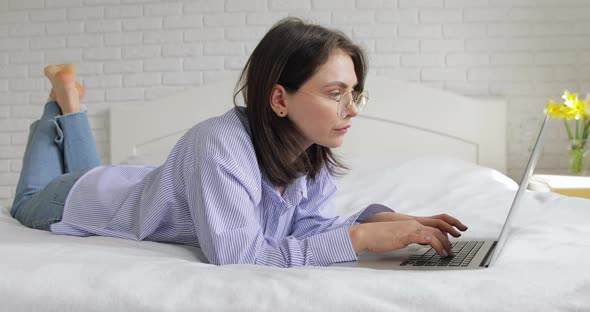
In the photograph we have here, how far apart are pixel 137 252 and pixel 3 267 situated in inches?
11.9

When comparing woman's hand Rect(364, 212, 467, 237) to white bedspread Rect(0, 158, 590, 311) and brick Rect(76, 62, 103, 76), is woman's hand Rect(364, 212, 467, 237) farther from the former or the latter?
brick Rect(76, 62, 103, 76)

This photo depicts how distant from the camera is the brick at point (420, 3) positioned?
321cm

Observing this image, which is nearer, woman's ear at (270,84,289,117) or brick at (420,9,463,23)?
woman's ear at (270,84,289,117)

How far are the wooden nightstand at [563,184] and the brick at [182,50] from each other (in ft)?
5.52

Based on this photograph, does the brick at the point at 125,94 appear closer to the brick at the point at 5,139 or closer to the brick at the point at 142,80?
the brick at the point at 142,80

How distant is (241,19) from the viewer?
334cm

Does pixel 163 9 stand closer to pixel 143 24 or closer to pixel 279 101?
pixel 143 24

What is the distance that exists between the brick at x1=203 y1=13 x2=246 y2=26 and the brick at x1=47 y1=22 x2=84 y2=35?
655 mm

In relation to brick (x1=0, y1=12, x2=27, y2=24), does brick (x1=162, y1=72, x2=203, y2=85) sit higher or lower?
lower

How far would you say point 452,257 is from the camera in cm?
123

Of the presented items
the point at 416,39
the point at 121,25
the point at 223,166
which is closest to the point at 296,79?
the point at 223,166

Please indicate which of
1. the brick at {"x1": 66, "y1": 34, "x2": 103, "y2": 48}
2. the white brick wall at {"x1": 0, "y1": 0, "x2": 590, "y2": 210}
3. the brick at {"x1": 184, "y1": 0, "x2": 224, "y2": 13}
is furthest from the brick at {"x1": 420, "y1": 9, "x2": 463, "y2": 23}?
the brick at {"x1": 66, "y1": 34, "x2": 103, "y2": 48}

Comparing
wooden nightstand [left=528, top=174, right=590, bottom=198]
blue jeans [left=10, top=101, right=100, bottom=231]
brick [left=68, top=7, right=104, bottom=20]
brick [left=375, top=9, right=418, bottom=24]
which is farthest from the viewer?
brick [left=68, top=7, right=104, bottom=20]

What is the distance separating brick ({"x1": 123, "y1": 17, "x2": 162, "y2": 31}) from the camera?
11.1ft
